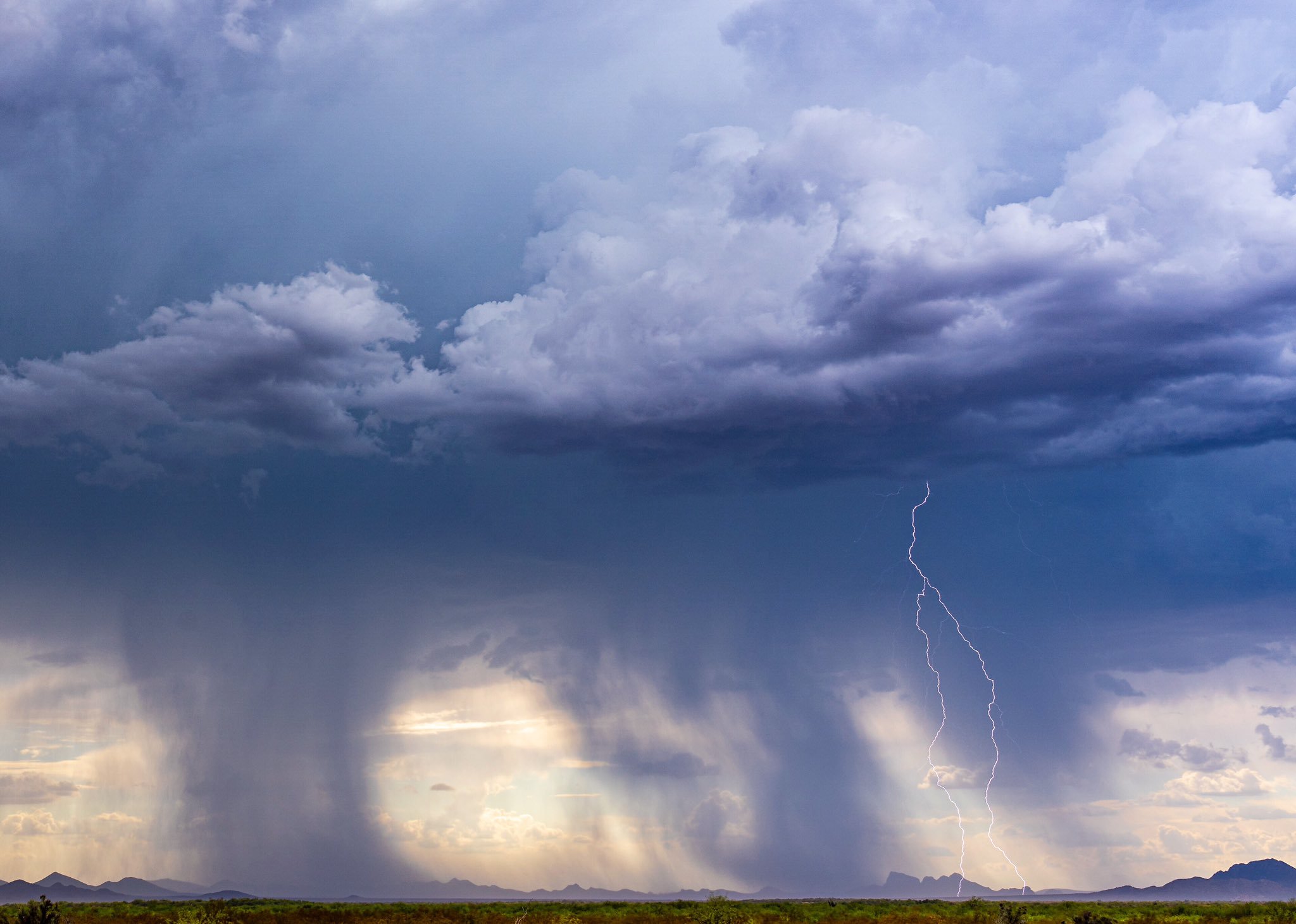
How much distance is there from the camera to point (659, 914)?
12125 cm

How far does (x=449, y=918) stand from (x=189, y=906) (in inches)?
1031

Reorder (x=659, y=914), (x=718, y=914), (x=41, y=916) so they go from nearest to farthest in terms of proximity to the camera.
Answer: (x=41, y=916) < (x=718, y=914) < (x=659, y=914)

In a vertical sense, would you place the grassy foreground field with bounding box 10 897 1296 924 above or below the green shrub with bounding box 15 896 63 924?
below

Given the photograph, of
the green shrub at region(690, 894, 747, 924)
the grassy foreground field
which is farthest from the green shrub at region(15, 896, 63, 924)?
the green shrub at region(690, 894, 747, 924)

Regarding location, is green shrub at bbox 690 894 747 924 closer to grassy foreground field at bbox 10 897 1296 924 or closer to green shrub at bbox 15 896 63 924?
grassy foreground field at bbox 10 897 1296 924

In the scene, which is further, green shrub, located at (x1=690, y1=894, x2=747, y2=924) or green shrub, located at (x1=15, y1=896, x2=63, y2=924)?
green shrub, located at (x1=690, y1=894, x2=747, y2=924)

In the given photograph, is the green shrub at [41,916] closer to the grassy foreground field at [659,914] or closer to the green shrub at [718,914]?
the grassy foreground field at [659,914]

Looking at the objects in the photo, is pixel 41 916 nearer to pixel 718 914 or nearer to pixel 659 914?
pixel 718 914

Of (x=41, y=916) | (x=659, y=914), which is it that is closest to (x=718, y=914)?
(x=659, y=914)

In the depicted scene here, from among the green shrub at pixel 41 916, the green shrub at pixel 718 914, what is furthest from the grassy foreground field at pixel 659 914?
the green shrub at pixel 41 916

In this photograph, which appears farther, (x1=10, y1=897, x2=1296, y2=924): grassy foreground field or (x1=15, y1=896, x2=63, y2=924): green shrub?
(x1=10, y1=897, x2=1296, y2=924): grassy foreground field

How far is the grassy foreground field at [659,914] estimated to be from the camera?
10244cm

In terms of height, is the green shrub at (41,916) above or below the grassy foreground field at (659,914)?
above

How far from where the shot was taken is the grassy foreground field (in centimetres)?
10244
